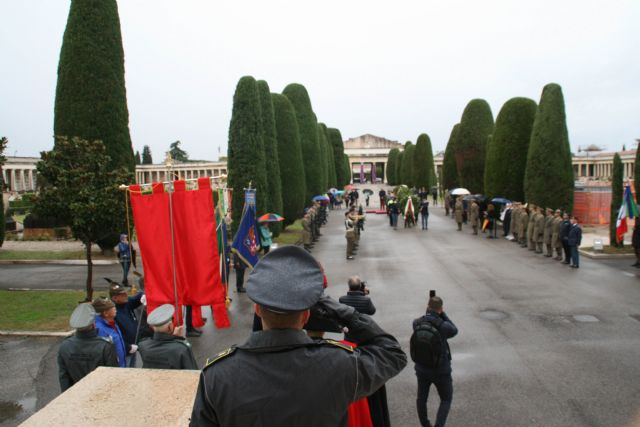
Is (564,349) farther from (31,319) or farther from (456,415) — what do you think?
(31,319)

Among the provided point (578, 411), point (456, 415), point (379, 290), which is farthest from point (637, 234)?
point (456, 415)

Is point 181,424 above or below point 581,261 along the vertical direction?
above

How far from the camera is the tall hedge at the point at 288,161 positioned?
25219 millimetres

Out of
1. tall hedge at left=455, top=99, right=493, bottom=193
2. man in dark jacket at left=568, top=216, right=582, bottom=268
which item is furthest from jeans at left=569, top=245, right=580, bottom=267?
tall hedge at left=455, top=99, right=493, bottom=193

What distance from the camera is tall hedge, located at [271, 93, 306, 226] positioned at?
2522 centimetres

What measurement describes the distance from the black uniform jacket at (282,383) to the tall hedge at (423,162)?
41661mm

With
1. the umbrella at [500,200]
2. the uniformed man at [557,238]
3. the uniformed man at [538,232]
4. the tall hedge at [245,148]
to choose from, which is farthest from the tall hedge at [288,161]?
the uniformed man at [557,238]

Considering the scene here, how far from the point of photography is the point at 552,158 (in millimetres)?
21344

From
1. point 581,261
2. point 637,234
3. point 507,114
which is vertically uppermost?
point 507,114

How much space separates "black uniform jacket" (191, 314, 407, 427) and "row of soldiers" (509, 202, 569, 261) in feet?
49.2

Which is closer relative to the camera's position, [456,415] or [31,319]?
[456,415]

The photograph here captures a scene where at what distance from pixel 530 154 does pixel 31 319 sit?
19.8 meters

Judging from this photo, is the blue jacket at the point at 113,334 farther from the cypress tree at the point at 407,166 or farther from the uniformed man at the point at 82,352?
A: the cypress tree at the point at 407,166

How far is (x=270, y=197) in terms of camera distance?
71.4ft
